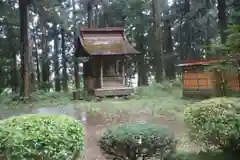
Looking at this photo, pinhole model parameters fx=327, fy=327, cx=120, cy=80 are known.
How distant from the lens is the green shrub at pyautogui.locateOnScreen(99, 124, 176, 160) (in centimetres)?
446

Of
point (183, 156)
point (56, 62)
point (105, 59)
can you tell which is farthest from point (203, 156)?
point (56, 62)

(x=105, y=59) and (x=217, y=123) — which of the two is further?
(x=105, y=59)

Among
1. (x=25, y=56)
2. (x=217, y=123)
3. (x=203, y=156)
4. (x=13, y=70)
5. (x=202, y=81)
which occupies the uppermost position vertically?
(x=25, y=56)

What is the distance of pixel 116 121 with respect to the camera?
1176 centimetres

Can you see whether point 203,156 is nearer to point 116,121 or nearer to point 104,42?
point 116,121

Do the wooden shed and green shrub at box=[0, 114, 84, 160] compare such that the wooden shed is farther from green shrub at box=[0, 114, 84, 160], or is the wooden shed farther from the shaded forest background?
green shrub at box=[0, 114, 84, 160]

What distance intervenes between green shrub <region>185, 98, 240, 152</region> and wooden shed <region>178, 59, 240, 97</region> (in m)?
10.0

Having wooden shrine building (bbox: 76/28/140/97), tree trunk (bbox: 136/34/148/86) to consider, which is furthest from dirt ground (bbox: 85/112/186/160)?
tree trunk (bbox: 136/34/148/86)

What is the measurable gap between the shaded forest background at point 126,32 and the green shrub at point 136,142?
17.6 m

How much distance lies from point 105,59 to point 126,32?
1273cm

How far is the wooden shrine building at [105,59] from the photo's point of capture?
70.4 ft

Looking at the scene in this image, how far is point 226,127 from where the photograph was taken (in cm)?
486

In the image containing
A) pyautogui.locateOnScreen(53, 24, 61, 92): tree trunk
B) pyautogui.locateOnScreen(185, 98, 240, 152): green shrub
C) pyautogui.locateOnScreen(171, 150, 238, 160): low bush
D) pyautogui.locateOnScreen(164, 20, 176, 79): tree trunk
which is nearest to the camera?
pyautogui.locateOnScreen(185, 98, 240, 152): green shrub

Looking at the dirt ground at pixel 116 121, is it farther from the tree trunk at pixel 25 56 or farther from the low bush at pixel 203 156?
the tree trunk at pixel 25 56
